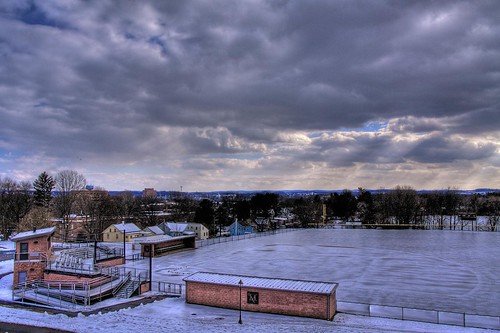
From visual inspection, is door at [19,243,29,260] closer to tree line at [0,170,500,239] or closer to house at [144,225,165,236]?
tree line at [0,170,500,239]

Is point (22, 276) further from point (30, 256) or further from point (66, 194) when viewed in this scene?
point (66, 194)

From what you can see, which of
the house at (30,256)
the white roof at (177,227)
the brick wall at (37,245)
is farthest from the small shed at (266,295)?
the white roof at (177,227)

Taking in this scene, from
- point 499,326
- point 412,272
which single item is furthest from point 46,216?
point 499,326

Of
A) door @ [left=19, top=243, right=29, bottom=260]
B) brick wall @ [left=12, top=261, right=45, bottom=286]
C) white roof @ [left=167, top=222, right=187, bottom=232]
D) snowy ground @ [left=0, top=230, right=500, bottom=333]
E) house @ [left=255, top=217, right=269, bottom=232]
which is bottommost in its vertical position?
house @ [left=255, top=217, right=269, bottom=232]

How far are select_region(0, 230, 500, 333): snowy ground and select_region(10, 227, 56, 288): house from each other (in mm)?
1790

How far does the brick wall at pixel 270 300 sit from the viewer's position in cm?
2284

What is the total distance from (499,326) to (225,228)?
9757 centimetres

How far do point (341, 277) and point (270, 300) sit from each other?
12943mm

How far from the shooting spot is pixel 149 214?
381 feet

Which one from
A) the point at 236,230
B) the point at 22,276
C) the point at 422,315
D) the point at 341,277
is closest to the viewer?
the point at 422,315

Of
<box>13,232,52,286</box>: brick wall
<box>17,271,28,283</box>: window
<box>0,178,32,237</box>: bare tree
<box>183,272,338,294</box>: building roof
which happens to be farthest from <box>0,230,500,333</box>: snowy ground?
<box>0,178,32,237</box>: bare tree

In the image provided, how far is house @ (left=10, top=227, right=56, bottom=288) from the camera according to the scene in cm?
3070

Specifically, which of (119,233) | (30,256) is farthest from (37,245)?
(119,233)

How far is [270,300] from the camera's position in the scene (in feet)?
78.8
